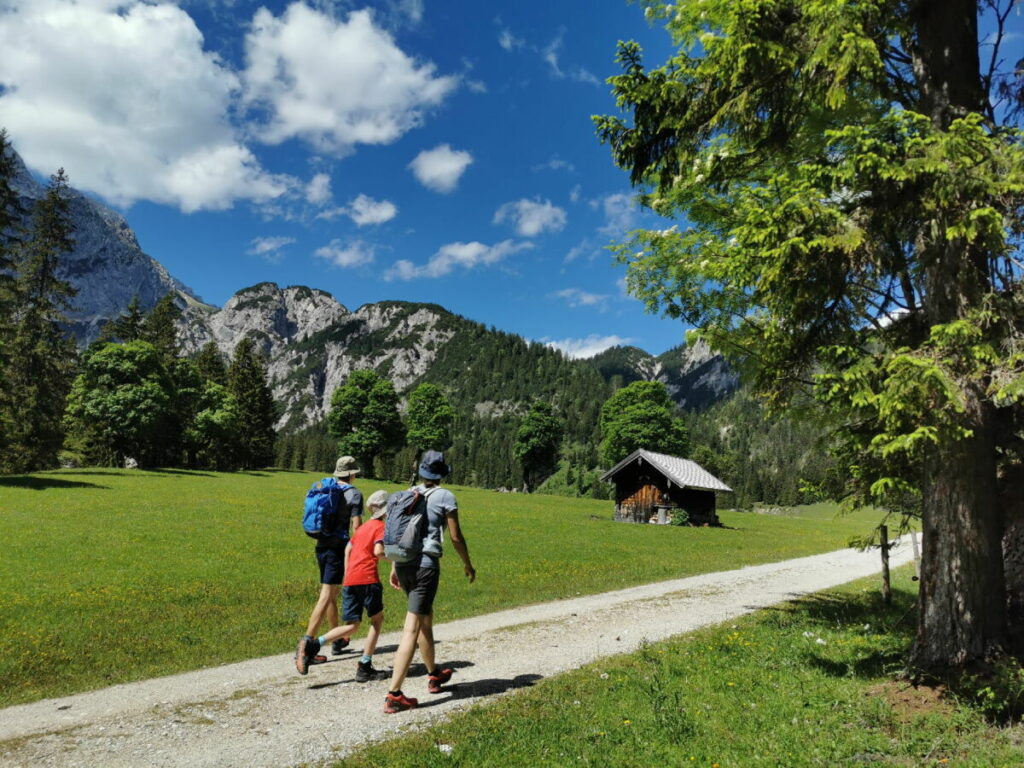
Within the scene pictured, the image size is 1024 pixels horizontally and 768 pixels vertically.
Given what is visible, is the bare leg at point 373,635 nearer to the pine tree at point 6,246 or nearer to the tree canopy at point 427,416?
the pine tree at point 6,246

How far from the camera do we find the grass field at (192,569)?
8.84m

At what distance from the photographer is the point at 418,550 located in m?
6.27

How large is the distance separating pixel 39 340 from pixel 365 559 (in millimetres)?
49946

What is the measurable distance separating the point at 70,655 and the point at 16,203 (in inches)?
1708

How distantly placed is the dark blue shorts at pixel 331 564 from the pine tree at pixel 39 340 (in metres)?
45.9

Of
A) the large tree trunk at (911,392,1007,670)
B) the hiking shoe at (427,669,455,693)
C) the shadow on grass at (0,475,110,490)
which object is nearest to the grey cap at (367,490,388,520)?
the hiking shoe at (427,669,455,693)

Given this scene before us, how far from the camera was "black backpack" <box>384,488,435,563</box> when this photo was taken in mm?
6230

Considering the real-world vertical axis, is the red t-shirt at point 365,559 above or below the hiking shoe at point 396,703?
above

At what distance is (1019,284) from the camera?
548 centimetres

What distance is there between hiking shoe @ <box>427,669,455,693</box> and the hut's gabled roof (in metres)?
35.4

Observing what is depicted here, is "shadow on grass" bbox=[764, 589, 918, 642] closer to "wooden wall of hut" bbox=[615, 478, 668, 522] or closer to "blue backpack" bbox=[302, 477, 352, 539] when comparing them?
"blue backpack" bbox=[302, 477, 352, 539]

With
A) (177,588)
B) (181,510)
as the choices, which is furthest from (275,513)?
(177,588)

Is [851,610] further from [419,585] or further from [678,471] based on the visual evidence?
[678,471]

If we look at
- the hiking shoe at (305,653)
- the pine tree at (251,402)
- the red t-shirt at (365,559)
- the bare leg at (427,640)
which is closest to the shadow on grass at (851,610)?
the bare leg at (427,640)
